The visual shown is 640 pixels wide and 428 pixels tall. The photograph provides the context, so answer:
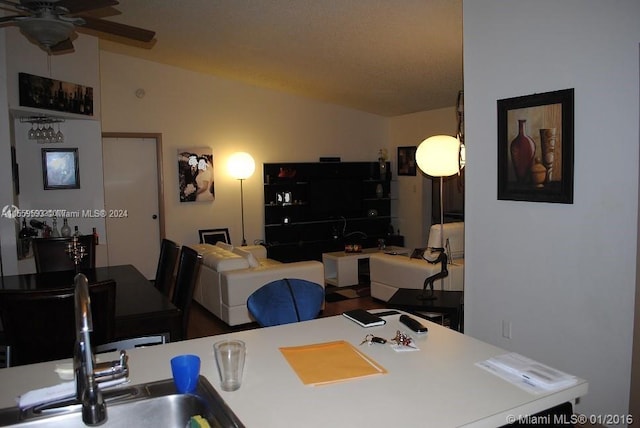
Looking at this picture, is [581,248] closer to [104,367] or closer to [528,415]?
[528,415]

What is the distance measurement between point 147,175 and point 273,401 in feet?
20.2

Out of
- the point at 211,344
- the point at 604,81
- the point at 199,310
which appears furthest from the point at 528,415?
the point at 199,310

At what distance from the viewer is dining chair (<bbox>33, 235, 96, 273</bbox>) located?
3.84 metres

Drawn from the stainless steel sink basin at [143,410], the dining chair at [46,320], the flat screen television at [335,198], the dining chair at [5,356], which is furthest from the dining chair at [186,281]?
the flat screen television at [335,198]

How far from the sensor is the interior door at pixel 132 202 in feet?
21.9

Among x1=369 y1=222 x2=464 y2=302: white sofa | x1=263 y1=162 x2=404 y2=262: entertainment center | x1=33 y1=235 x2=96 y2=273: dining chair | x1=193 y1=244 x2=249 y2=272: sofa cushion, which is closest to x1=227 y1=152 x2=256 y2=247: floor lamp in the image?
x1=263 y1=162 x2=404 y2=262: entertainment center

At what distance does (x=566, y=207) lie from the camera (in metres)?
2.68

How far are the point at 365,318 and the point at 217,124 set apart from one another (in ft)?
19.2

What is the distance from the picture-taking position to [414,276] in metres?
4.89

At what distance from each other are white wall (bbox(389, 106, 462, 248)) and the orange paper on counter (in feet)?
20.6

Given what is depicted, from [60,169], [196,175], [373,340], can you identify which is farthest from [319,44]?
[373,340]

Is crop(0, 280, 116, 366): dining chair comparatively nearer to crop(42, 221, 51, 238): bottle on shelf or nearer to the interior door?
crop(42, 221, 51, 238): bottle on shelf

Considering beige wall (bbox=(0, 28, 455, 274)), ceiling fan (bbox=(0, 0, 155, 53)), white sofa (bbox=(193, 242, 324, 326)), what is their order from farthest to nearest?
beige wall (bbox=(0, 28, 455, 274)), white sofa (bbox=(193, 242, 324, 326)), ceiling fan (bbox=(0, 0, 155, 53))

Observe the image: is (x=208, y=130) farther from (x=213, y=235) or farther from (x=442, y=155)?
(x=442, y=155)
